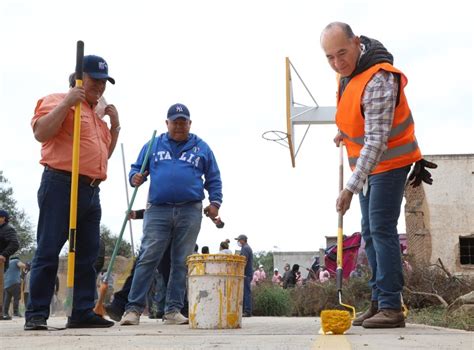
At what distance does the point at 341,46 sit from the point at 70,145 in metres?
2.11

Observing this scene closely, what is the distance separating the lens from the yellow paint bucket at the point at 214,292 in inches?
224

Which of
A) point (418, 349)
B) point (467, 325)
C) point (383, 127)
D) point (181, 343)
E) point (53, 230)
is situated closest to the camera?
point (418, 349)

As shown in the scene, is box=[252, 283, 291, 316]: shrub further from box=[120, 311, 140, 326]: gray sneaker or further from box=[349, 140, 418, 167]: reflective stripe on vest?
box=[349, 140, 418, 167]: reflective stripe on vest

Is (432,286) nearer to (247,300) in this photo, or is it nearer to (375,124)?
(247,300)

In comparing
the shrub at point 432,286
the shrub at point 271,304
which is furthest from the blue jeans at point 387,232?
the shrub at point 271,304

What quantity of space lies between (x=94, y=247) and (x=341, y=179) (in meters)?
2.05

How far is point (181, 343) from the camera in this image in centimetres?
381

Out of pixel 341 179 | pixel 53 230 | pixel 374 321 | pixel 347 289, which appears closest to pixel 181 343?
pixel 374 321

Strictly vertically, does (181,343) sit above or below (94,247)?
below

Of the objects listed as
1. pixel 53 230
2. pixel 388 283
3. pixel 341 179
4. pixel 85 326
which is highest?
pixel 341 179

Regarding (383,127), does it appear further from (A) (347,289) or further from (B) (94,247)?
(A) (347,289)

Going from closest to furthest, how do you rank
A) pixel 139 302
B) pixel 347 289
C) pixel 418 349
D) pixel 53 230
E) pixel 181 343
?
pixel 418 349 → pixel 181 343 → pixel 53 230 → pixel 139 302 → pixel 347 289

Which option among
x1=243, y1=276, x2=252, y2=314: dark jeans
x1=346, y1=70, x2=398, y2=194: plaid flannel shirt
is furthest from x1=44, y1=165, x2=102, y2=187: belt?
x1=243, y1=276, x2=252, y2=314: dark jeans

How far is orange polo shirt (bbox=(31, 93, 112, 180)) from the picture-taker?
5656mm
